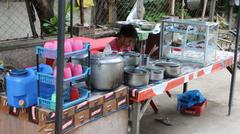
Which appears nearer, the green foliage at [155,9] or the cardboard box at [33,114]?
the cardboard box at [33,114]

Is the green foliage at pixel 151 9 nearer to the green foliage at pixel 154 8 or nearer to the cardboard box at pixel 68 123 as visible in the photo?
the green foliage at pixel 154 8

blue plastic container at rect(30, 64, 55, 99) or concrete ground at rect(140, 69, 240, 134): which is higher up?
blue plastic container at rect(30, 64, 55, 99)

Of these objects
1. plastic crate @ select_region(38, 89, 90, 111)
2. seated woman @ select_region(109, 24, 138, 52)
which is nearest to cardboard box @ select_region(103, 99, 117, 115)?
plastic crate @ select_region(38, 89, 90, 111)

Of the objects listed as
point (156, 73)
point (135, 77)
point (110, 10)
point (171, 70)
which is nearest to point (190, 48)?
point (171, 70)

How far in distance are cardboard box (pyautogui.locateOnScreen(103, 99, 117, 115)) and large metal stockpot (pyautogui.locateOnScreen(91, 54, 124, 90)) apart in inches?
4.7

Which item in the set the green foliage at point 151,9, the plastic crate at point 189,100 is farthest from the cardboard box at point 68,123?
the green foliage at point 151,9

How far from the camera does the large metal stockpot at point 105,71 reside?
3076mm

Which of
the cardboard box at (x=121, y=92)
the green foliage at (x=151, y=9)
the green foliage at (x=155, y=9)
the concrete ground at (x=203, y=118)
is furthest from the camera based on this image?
the green foliage at (x=155, y=9)

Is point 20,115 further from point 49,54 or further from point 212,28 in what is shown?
point 212,28

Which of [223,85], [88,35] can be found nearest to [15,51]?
[88,35]

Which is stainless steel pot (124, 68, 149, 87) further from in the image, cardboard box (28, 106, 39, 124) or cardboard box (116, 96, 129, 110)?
cardboard box (28, 106, 39, 124)

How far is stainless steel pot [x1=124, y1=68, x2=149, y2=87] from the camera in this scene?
11.2 feet

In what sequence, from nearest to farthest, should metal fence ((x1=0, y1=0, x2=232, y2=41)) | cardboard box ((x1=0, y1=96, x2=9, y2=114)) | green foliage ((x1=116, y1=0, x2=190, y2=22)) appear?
cardboard box ((x1=0, y1=96, x2=9, y2=114)) < metal fence ((x1=0, y1=0, x2=232, y2=41)) < green foliage ((x1=116, y1=0, x2=190, y2=22))

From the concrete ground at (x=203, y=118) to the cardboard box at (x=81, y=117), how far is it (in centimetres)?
169
